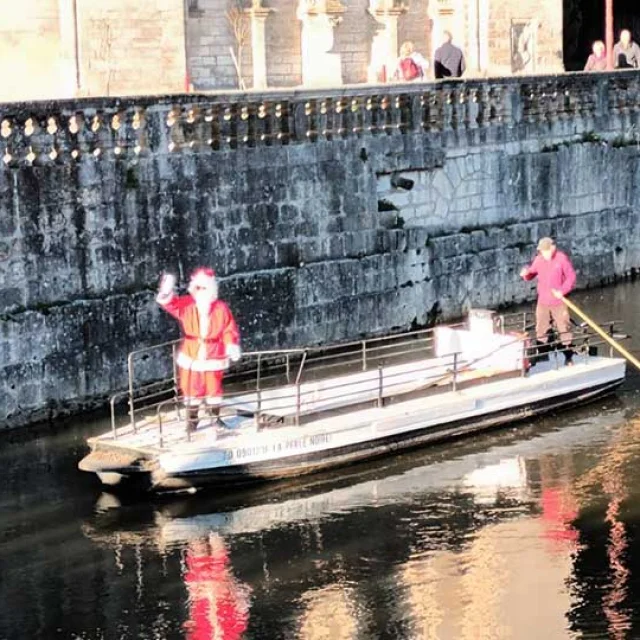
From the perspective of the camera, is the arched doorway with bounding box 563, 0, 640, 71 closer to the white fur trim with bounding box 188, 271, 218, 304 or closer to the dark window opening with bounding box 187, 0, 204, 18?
the dark window opening with bounding box 187, 0, 204, 18

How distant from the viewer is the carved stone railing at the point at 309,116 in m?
19.4

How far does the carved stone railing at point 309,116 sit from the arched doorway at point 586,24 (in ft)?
37.3

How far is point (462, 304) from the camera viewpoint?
25234 millimetres

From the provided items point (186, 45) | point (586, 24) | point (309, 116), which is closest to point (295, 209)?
point (309, 116)

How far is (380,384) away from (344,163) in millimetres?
5845

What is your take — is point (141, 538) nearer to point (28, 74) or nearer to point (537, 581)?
point (537, 581)

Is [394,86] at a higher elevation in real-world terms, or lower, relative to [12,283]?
higher

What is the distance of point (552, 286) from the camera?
20.1 m

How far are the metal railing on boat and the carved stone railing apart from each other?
2.38m

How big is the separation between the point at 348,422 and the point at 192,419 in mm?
1720

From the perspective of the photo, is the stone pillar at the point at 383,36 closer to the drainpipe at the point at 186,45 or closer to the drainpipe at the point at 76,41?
the drainpipe at the point at 186,45

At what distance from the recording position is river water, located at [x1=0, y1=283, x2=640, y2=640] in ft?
44.2

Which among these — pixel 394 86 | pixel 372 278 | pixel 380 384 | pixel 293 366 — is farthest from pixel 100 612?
pixel 394 86

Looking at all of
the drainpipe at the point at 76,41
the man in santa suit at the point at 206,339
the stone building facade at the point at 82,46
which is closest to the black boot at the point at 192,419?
the man in santa suit at the point at 206,339
